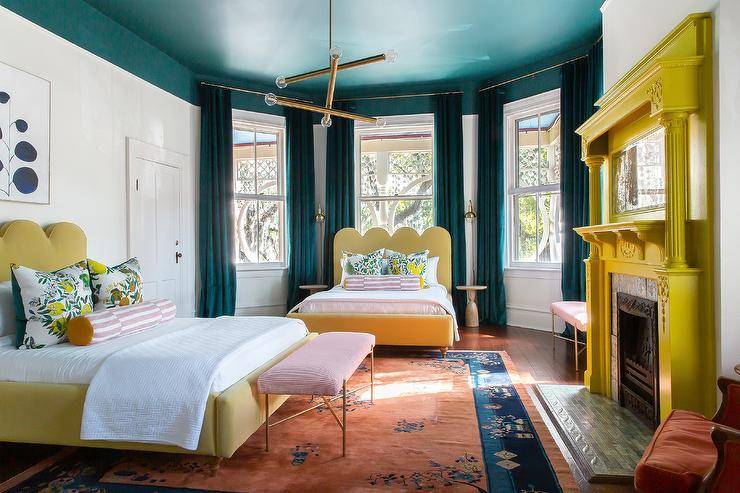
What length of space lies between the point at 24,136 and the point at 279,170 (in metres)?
3.27

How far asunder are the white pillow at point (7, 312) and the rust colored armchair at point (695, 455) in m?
3.21

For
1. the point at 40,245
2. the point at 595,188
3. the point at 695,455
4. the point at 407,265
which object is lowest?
the point at 695,455

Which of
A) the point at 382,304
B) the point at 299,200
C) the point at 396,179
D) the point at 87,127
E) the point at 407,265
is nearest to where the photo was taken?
the point at 87,127

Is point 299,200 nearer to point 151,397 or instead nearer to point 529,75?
point 529,75

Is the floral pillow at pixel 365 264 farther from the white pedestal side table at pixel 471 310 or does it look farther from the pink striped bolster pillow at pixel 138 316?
the pink striped bolster pillow at pixel 138 316

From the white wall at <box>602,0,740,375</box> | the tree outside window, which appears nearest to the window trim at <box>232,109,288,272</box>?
the tree outside window

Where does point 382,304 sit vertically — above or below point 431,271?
below

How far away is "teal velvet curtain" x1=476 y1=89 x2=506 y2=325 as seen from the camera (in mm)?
5980

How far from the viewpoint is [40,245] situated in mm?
3430

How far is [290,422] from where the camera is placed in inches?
113

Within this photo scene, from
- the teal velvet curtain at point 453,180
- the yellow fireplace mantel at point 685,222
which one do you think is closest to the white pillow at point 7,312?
the yellow fireplace mantel at point 685,222

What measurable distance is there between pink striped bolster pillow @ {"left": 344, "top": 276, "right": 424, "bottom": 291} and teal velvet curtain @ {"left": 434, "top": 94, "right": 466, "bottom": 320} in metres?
1.05

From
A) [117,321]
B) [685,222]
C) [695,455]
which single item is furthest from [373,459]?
[685,222]

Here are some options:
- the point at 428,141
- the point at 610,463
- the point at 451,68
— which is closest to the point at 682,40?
the point at 610,463
